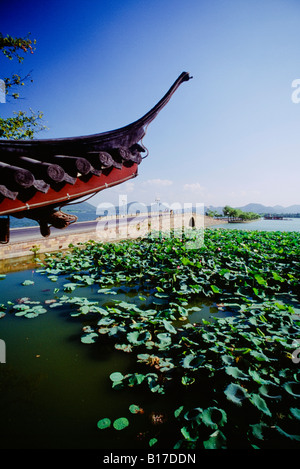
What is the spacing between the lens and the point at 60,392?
2.30 meters

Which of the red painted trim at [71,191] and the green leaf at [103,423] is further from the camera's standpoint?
the green leaf at [103,423]

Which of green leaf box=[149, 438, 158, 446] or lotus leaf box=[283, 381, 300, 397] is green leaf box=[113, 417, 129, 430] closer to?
green leaf box=[149, 438, 158, 446]

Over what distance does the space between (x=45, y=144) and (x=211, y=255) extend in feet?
20.8

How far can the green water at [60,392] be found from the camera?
183cm

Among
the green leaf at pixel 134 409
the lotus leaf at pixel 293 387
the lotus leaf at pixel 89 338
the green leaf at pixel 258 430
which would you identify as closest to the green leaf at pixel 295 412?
the lotus leaf at pixel 293 387

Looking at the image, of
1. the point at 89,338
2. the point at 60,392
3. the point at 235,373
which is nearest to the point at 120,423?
the point at 60,392

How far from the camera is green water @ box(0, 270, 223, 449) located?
72.1 inches

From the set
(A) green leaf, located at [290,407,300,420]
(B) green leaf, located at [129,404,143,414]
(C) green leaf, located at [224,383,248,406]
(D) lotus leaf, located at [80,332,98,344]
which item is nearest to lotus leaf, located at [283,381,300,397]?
(A) green leaf, located at [290,407,300,420]

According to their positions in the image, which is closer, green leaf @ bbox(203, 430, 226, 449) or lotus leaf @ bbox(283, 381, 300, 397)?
green leaf @ bbox(203, 430, 226, 449)

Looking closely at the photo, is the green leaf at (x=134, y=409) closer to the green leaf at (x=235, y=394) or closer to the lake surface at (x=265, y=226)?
the green leaf at (x=235, y=394)

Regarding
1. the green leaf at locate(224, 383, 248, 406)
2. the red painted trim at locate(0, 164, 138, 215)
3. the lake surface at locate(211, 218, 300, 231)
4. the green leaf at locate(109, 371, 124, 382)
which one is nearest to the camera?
the red painted trim at locate(0, 164, 138, 215)

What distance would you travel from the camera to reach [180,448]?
1.61 m

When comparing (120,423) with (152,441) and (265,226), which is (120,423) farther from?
(265,226)
